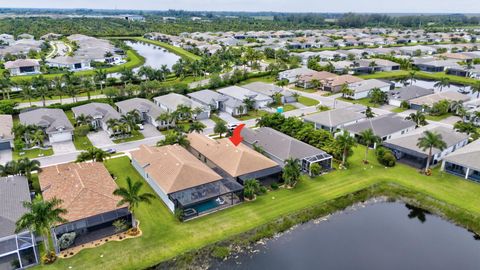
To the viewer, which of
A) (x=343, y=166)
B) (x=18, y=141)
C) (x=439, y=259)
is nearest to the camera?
(x=439, y=259)

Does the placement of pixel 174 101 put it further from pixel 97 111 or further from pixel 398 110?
pixel 398 110

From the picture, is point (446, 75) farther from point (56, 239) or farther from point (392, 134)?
point (56, 239)

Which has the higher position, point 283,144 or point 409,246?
point 283,144

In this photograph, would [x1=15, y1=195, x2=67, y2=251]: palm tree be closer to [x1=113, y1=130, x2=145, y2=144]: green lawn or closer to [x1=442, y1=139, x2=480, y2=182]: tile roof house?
[x1=113, y1=130, x2=145, y2=144]: green lawn

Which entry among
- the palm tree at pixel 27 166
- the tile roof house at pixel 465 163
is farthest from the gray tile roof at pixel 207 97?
the tile roof house at pixel 465 163

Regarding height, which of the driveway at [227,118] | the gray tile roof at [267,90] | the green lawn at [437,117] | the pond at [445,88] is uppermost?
the gray tile roof at [267,90]

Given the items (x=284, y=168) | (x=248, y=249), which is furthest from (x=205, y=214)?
(x=284, y=168)

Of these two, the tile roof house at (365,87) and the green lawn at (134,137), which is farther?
the tile roof house at (365,87)

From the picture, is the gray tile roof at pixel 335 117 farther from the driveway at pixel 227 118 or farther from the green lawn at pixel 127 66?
the green lawn at pixel 127 66
